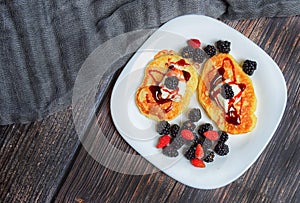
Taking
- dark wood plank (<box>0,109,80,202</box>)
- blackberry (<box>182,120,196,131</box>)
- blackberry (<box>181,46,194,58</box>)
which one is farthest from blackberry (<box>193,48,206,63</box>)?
dark wood plank (<box>0,109,80,202</box>)

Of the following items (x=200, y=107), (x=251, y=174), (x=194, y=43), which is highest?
(x=194, y=43)

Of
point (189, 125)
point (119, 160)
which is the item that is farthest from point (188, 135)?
point (119, 160)

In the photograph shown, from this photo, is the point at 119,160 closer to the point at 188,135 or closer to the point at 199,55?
the point at 188,135

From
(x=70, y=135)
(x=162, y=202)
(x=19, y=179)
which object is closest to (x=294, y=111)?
(x=162, y=202)

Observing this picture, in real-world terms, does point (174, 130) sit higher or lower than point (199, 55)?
lower

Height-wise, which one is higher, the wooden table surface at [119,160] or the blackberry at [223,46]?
the blackberry at [223,46]

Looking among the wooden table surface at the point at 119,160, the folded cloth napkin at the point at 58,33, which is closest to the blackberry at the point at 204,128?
the wooden table surface at the point at 119,160

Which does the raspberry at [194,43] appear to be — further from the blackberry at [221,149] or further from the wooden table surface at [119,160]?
the blackberry at [221,149]
